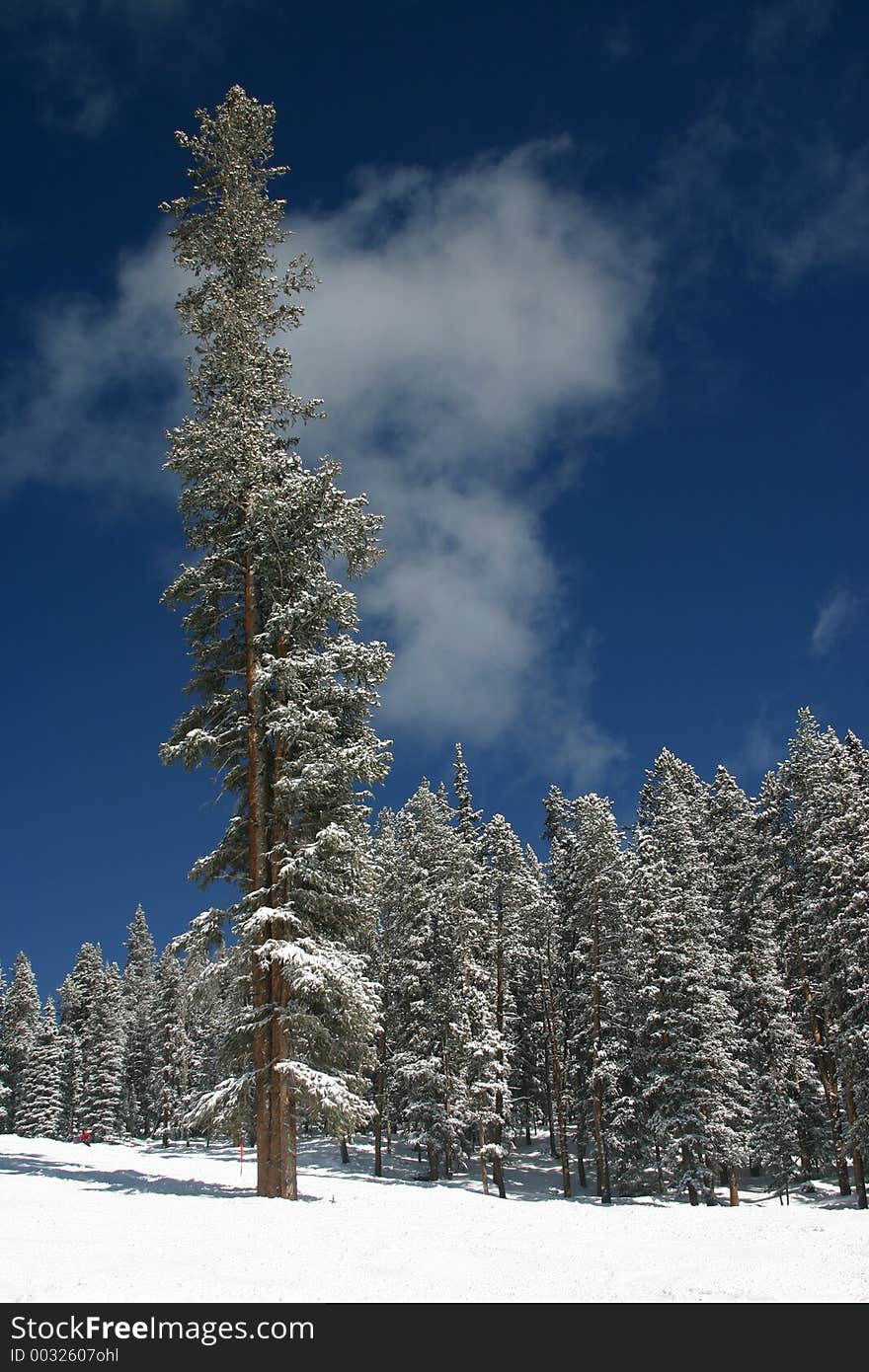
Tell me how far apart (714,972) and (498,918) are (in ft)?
37.1

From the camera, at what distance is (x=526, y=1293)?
35.3 ft

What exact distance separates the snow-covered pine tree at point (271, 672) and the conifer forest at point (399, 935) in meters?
0.08

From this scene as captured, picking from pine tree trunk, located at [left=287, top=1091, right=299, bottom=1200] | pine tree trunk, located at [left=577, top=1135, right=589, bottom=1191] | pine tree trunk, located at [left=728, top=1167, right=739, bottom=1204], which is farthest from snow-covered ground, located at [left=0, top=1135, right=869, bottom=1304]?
pine tree trunk, located at [left=577, top=1135, right=589, bottom=1191]

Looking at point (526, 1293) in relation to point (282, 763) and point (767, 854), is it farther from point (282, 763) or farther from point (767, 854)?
point (767, 854)

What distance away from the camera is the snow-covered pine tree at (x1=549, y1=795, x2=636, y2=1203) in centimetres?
4272

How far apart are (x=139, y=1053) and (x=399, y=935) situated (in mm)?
56488

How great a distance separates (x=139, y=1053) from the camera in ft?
295

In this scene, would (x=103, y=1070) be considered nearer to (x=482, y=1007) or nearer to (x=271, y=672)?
(x=482, y=1007)

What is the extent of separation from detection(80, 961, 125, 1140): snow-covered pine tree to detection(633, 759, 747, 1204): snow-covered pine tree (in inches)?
1786

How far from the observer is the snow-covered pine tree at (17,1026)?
77375mm

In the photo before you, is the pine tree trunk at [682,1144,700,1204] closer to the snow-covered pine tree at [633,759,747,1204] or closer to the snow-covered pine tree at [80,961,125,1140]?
the snow-covered pine tree at [633,759,747,1204]
